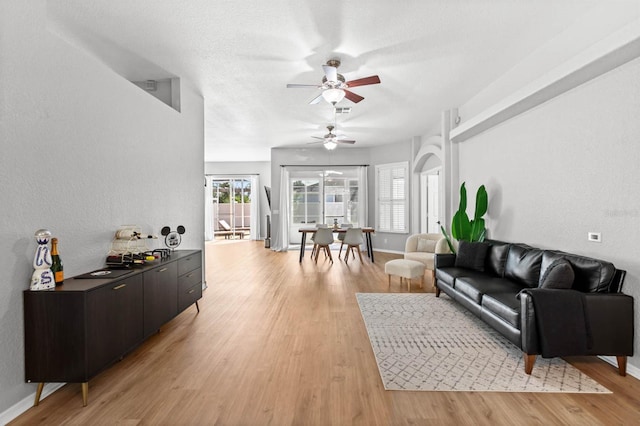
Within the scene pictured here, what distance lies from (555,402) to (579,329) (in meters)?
0.60

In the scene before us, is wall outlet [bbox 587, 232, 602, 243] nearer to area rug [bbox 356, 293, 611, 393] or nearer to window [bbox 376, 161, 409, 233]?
area rug [bbox 356, 293, 611, 393]

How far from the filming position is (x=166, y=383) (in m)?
2.27

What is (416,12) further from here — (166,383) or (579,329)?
(166,383)

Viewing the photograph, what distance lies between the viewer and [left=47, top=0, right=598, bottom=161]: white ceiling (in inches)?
105

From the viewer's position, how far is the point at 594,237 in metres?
2.77

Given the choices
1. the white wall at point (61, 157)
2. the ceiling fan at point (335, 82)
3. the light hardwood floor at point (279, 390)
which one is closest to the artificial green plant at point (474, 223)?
the light hardwood floor at point (279, 390)

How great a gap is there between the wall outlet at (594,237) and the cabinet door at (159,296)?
390cm

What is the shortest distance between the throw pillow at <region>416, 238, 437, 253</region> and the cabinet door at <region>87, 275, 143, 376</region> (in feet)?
15.6

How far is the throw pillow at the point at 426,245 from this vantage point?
19.3 ft

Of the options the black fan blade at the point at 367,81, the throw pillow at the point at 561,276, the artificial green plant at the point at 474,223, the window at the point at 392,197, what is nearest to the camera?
the throw pillow at the point at 561,276

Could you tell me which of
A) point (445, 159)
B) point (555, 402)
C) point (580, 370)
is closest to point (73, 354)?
point (555, 402)

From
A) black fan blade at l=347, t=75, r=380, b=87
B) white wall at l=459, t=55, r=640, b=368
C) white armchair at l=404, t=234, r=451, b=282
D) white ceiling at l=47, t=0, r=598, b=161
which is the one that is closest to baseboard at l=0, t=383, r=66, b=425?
white ceiling at l=47, t=0, r=598, b=161


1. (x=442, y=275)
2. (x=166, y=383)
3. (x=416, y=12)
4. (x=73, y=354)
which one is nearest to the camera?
(x=73, y=354)

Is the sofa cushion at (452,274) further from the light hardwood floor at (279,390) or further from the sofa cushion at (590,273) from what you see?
the light hardwood floor at (279,390)
